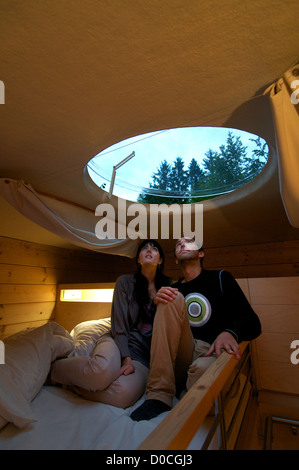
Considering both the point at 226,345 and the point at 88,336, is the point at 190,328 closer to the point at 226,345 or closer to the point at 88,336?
the point at 226,345

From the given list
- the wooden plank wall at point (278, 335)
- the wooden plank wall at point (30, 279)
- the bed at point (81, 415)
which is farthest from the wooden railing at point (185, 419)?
the wooden plank wall at point (30, 279)

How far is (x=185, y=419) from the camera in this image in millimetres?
478

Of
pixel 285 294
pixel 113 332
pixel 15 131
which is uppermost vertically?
pixel 15 131

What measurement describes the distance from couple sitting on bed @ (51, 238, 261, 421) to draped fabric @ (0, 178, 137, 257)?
23.4 inches

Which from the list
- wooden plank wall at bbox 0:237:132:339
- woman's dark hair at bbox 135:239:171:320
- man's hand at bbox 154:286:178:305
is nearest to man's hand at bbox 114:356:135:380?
woman's dark hair at bbox 135:239:171:320

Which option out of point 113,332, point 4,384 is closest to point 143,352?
point 113,332

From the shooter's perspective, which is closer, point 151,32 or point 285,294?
point 151,32

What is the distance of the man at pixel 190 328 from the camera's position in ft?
3.39

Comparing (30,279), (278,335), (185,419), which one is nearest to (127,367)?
(185,419)

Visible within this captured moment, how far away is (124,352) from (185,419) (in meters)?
0.91

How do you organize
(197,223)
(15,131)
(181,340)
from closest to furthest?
(181,340) → (15,131) → (197,223)

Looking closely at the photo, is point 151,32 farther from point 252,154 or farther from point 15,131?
point 252,154

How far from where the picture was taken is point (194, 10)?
2.50ft

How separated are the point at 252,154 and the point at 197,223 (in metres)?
0.88
